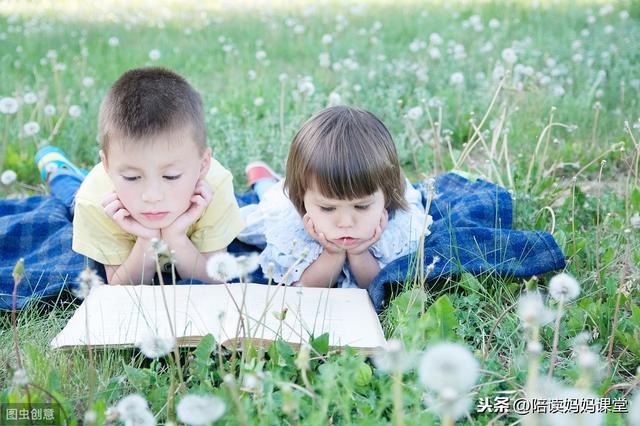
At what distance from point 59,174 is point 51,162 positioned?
0.14 meters

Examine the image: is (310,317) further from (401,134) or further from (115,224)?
(401,134)

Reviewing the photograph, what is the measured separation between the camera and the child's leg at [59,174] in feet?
10.9

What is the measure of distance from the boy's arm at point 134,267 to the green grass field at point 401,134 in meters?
0.24

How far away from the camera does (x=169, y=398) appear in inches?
69.7

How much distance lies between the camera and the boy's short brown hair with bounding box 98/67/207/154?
2467 mm

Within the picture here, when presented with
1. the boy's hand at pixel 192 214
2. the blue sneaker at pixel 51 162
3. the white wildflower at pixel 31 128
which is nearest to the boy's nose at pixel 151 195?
the boy's hand at pixel 192 214

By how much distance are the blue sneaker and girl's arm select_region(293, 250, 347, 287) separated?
4.28 feet

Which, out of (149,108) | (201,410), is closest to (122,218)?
(149,108)

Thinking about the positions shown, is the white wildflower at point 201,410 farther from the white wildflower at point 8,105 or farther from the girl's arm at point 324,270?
the white wildflower at point 8,105

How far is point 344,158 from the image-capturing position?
8.00 feet

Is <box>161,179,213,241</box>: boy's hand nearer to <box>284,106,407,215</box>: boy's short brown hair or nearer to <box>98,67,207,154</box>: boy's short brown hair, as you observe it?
<box>98,67,207,154</box>: boy's short brown hair

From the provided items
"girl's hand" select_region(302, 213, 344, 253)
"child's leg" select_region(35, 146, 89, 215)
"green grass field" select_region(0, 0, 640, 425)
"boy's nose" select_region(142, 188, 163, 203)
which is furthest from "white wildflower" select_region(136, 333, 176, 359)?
"child's leg" select_region(35, 146, 89, 215)

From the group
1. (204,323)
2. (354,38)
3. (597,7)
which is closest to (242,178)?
(204,323)

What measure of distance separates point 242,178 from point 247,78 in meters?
1.58
